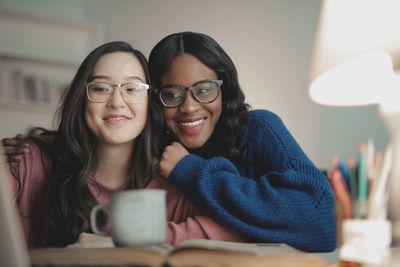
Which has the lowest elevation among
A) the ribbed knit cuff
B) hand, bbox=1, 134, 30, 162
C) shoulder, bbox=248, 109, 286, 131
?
the ribbed knit cuff

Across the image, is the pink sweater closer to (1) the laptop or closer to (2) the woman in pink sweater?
(2) the woman in pink sweater

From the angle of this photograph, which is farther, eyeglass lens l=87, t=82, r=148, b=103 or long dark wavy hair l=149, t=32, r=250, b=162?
long dark wavy hair l=149, t=32, r=250, b=162

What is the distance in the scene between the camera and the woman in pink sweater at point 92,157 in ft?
3.34

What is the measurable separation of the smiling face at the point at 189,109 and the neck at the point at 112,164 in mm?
172

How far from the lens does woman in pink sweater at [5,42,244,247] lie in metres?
1.02

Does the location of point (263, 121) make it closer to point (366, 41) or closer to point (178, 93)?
point (178, 93)

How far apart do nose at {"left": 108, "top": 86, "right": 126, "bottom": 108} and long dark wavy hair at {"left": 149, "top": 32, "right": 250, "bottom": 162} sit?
0.15 metres

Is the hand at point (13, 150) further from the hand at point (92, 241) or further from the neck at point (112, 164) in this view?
the hand at point (92, 241)

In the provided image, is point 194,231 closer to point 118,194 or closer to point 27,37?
point 118,194

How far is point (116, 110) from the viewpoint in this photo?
102cm

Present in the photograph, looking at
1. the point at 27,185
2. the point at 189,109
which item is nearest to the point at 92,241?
the point at 27,185

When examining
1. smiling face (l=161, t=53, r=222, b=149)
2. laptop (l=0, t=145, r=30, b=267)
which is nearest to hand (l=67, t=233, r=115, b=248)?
laptop (l=0, t=145, r=30, b=267)

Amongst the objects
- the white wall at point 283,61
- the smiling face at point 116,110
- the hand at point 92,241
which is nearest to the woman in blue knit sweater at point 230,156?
the smiling face at point 116,110

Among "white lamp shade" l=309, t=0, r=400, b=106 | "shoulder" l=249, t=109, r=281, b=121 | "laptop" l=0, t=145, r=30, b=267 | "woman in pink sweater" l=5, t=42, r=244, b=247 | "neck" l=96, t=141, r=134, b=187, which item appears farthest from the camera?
"shoulder" l=249, t=109, r=281, b=121
